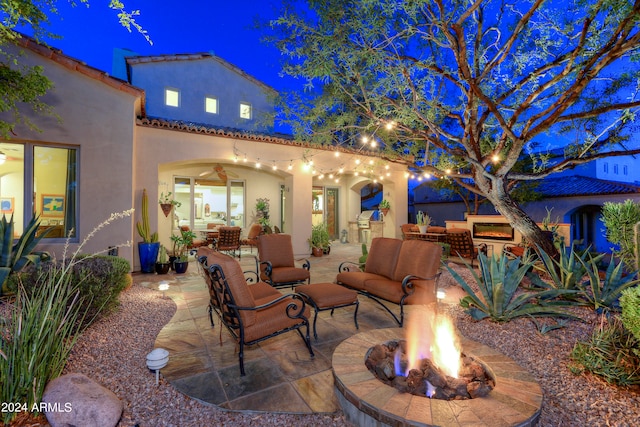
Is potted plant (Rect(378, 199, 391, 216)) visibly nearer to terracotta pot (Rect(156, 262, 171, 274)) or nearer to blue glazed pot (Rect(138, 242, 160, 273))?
terracotta pot (Rect(156, 262, 171, 274))

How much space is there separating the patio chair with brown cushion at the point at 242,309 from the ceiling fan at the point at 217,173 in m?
8.61

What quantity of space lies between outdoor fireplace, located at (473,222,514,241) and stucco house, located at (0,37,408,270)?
2.98m

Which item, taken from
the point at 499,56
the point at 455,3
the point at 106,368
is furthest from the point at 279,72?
the point at 106,368

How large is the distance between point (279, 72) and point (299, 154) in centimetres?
375

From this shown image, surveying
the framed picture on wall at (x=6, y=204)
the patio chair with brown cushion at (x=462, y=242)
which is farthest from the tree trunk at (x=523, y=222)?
the framed picture on wall at (x=6, y=204)

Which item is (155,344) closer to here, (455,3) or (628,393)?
(628,393)

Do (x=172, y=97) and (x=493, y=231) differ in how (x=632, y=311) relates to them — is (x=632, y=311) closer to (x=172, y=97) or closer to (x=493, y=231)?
(x=493, y=231)

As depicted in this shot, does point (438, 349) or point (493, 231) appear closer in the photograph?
point (438, 349)

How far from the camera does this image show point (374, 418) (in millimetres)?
1884

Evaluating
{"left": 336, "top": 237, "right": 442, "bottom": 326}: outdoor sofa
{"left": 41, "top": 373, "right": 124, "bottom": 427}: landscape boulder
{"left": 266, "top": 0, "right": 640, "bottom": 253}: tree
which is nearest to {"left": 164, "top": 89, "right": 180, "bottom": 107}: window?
{"left": 266, "top": 0, "right": 640, "bottom": 253}: tree

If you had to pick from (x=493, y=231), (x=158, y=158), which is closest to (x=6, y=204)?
(x=158, y=158)

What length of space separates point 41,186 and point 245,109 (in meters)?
8.97

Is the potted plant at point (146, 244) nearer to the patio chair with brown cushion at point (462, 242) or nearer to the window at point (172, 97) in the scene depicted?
the window at point (172, 97)

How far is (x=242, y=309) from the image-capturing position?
2686 mm
